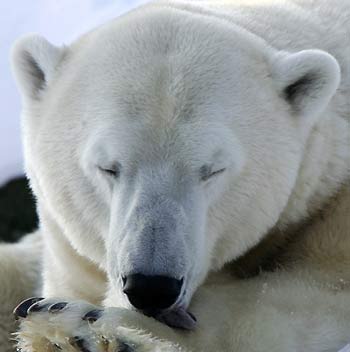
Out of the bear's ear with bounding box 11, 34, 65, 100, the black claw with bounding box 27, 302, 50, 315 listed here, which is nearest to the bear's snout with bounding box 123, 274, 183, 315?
the black claw with bounding box 27, 302, 50, 315

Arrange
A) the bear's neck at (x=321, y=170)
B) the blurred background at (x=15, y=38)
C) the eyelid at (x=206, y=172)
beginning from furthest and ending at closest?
1. the blurred background at (x=15, y=38)
2. the bear's neck at (x=321, y=170)
3. the eyelid at (x=206, y=172)

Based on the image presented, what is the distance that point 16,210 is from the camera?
18.1 feet

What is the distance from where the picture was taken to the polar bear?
2.58 metres

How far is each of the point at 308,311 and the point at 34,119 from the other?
98 centimetres

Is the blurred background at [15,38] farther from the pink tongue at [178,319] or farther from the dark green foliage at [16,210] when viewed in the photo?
the pink tongue at [178,319]

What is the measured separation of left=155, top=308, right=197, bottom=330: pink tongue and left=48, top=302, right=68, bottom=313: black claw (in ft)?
0.74

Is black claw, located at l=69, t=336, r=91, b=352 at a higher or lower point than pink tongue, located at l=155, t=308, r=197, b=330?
higher

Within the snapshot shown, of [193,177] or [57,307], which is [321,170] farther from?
[57,307]

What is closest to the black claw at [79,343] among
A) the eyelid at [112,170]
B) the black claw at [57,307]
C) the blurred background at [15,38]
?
the black claw at [57,307]

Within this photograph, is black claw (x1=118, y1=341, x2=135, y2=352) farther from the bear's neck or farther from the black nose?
the bear's neck

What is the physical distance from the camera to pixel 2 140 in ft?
17.6

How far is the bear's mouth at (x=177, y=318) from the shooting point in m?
2.61

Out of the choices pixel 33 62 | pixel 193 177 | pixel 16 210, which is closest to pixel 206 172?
pixel 193 177

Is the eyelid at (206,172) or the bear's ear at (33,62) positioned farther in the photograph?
the bear's ear at (33,62)
